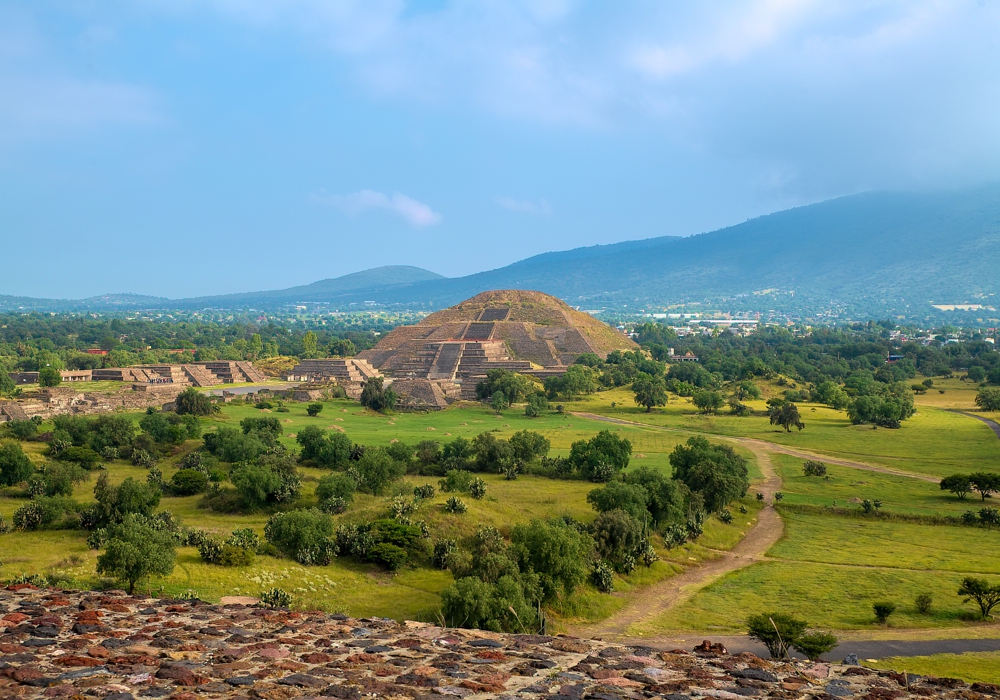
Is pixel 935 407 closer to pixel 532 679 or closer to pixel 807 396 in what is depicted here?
pixel 807 396

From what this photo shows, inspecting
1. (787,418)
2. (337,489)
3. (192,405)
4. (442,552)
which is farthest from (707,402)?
(442,552)

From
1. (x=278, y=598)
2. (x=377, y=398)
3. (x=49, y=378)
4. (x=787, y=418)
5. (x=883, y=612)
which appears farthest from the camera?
(x=377, y=398)

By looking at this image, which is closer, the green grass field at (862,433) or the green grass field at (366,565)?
the green grass field at (366,565)

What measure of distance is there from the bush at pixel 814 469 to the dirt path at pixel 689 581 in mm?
4508

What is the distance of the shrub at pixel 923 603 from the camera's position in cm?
2931

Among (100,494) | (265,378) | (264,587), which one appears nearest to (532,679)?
(264,587)

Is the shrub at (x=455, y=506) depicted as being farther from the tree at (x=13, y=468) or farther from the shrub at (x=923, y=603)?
the tree at (x=13, y=468)

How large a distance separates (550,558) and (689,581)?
8141 mm

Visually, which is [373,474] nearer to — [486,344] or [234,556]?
[234,556]

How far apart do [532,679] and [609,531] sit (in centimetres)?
2418

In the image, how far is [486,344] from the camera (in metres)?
102

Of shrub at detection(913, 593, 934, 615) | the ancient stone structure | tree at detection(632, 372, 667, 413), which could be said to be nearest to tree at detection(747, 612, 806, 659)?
shrub at detection(913, 593, 934, 615)

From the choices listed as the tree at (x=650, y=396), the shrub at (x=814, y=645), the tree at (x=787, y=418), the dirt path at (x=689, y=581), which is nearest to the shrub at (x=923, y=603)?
the shrub at (x=814, y=645)

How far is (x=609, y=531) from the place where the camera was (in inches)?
1336
